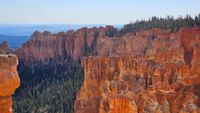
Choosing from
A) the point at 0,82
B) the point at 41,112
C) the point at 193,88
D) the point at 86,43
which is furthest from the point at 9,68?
the point at 86,43

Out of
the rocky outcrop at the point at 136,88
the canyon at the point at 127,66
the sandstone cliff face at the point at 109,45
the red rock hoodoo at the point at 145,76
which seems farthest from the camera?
the sandstone cliff face at the point at 109,45

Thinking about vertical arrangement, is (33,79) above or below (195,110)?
below

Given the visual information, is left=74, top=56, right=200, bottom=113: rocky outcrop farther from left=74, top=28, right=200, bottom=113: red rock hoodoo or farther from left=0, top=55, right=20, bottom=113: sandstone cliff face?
left=0, top=55, right=20, bottom=113: sandstone cliff face

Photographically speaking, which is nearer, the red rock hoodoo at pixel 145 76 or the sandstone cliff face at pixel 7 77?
the sandstone cliff face at pixel 7 77

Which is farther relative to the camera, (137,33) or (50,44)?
(50,44)

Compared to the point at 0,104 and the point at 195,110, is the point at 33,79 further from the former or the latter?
the point at 0,104

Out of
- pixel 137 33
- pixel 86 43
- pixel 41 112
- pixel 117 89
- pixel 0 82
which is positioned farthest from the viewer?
pixel 86 43

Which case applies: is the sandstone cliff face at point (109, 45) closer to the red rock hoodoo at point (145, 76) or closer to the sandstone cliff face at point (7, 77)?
the red rock hoodoo at point (145, 76)

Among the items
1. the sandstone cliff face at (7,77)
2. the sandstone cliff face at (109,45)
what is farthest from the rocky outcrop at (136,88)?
the sandstone cliff face at (7,77)
